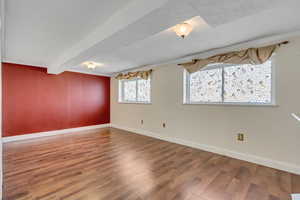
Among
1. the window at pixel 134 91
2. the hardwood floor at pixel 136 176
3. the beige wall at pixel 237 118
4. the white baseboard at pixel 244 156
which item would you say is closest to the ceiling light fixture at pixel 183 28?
the beige wall at pixel 237 118

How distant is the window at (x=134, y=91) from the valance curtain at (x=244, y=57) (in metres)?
1.91

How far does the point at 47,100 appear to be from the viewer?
4.25m

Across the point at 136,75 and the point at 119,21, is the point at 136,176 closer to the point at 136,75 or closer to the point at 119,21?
the point at 119,21

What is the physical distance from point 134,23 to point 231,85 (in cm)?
236

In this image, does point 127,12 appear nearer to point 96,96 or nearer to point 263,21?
point 263,21

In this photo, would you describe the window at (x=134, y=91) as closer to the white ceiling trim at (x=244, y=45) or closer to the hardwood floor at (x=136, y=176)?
the white ceiling trim at (x=244, y=45)

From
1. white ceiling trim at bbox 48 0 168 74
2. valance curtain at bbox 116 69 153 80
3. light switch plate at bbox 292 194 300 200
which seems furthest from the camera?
valance curtain at bbox 116 69 153 80

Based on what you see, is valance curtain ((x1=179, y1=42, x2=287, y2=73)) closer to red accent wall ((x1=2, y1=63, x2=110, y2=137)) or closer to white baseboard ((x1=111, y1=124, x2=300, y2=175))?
white baseboard ((x1=111, y1=124, x2=300, y2=175))

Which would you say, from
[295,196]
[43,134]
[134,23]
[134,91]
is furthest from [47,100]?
[295,196]

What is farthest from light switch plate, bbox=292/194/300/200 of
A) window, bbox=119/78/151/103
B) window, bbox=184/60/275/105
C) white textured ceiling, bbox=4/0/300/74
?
window, bbox=119/78/151/103

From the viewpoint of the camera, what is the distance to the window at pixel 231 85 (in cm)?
246

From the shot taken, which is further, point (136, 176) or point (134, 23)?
point (136, 176)

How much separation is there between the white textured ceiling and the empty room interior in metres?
0.02

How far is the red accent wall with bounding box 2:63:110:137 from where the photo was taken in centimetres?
368
